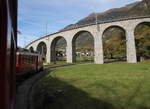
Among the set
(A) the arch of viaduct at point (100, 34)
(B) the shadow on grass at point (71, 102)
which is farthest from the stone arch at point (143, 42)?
(B) the shadow on grass at point (71, 102)

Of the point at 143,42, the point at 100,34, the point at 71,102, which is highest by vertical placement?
the point at 100,34

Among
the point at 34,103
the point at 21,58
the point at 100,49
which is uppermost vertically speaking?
the point at 100,49

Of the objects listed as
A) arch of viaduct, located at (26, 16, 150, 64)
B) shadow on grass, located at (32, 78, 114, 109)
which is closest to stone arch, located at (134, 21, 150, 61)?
arch of viaduct, located at (26, 16, 150, 64)

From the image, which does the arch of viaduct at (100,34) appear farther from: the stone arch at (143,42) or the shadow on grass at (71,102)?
the shadow on grass at (71,102)

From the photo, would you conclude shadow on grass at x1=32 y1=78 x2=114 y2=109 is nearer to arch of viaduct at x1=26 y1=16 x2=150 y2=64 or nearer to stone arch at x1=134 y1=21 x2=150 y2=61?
arch of viaduct at x1=26 y1=16 x2=150 y2=64

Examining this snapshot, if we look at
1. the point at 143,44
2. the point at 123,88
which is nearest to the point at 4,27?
the point at 123,88

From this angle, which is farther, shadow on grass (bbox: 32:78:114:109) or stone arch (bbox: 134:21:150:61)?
stone arch (bbox: 134:21:150:61)

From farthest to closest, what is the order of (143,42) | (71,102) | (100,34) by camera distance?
1. (100,34)
2. (143,42)
3. (71,102)

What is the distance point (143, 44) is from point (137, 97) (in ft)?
93.6

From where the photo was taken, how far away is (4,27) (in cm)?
120

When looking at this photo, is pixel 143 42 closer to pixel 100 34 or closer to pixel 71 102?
pixel 100 34

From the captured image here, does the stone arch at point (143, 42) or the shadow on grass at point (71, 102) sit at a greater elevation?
the stone arch at point (143, 42)

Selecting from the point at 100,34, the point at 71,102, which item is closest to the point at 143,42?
the point at 100,34

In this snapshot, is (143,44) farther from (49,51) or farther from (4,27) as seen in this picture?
(4,27)
